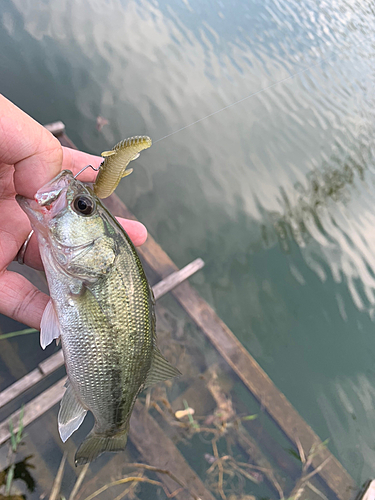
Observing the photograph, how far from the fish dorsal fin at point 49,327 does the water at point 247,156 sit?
2833 millimetres

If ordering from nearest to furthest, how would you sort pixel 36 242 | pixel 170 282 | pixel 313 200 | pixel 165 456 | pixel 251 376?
pixel 36 242 → pixel 165 456 → pixel 251 376 → pixel 170 282 → pixel 313 200

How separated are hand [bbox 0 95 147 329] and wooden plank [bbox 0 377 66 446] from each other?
33.1 inches

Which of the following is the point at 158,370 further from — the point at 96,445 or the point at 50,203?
the point at 50,203

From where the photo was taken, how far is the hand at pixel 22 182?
5.76 feet

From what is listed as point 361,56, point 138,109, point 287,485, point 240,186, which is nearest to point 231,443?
point 287,485

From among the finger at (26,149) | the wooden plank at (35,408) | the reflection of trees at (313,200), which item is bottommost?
the reflection of trees at (313,200)

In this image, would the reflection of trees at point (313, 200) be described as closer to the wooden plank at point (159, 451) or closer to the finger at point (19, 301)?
the wooden plank at point (159, 451)

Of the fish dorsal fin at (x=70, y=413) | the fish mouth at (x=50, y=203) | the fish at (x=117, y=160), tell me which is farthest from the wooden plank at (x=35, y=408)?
the fish at (x=117, y=160)

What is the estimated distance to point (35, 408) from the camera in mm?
2701

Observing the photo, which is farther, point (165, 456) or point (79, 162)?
point (165, 456)

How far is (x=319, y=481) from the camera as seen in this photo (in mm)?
A: 3287

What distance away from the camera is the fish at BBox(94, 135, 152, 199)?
1.53 metres

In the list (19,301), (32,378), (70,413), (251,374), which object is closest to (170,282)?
(251,374)

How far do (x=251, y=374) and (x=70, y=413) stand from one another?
7.10 ft
